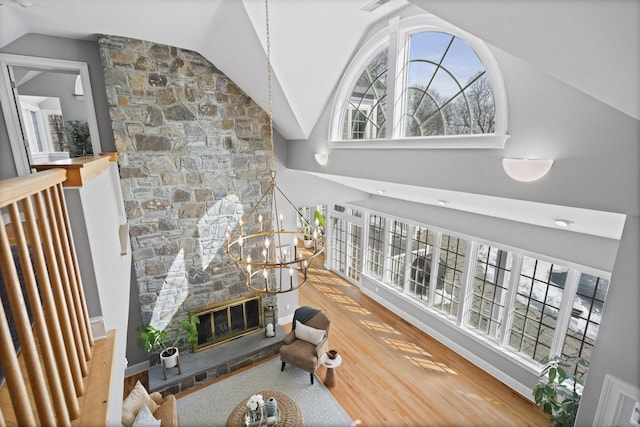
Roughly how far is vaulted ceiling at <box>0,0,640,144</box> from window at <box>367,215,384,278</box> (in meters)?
2.94

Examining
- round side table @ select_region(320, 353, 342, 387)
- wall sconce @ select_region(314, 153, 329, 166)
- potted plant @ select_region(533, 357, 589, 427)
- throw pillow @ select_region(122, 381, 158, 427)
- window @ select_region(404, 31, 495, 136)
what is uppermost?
window @ select_region(404, 31, 495, 136)

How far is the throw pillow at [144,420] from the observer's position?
2.79m

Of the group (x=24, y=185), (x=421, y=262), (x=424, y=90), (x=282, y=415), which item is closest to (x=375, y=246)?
(x=421, y=262)

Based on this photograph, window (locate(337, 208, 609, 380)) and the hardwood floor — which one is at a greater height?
window (locate(337, 208, 609, 380))

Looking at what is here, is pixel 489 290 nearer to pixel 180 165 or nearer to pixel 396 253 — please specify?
pixel 396 253

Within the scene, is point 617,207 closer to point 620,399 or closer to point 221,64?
point 620,399

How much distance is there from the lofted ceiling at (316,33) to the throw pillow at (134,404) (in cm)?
391

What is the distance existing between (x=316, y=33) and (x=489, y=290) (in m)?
4.54

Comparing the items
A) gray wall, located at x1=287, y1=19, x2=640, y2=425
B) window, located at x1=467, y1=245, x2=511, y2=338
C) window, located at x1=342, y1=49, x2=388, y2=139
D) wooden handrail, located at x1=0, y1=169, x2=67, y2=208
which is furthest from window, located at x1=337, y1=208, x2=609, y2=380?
wooden handrail, located at x1=0, y1=169, x2=67, y2=208

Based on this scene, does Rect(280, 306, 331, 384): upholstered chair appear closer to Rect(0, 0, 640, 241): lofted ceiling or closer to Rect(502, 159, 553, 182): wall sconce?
Rect(0, 0, 640, 241): lofted ceiling

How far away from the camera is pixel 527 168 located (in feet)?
6.72

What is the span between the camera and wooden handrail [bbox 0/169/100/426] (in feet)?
2.46

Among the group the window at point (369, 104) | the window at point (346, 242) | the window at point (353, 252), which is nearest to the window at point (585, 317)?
the window at point (369, 104)

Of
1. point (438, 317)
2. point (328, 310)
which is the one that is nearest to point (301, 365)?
point (328, 310)
